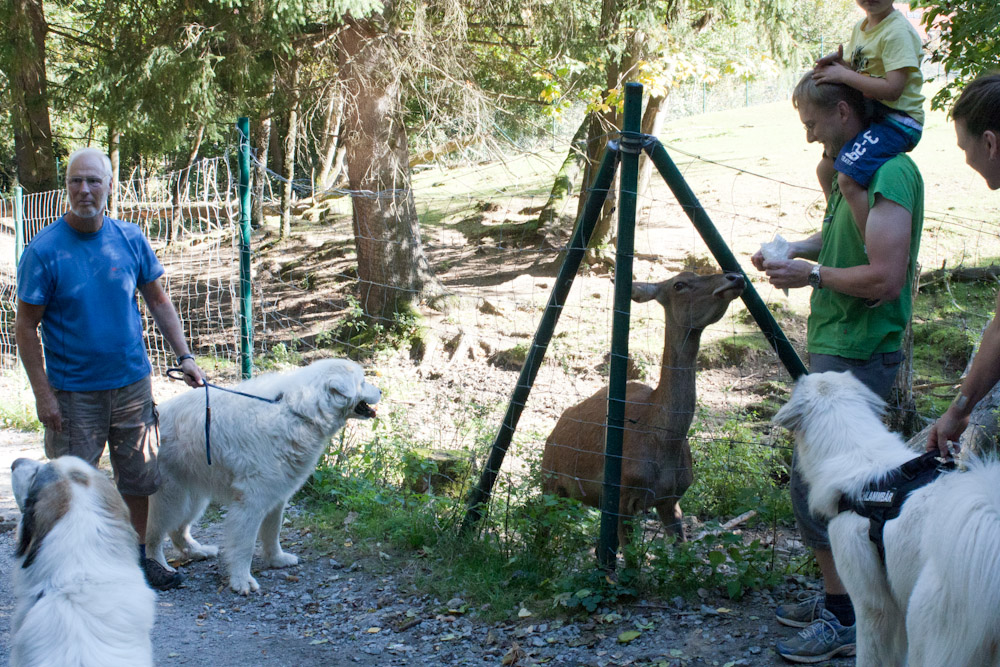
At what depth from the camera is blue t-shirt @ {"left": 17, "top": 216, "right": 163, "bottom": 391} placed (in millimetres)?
4125

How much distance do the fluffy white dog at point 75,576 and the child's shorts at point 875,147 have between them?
3362 millimetres

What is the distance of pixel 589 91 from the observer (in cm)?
1177

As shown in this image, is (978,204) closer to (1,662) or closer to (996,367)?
(996,367)

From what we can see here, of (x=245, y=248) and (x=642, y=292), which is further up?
(x=245, y=248)

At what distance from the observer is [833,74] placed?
3.18m

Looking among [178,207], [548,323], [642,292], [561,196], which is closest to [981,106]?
[642,292]

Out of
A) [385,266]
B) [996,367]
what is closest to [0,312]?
[385,266]

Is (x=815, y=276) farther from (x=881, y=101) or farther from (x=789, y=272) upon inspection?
(x=881, y=101)

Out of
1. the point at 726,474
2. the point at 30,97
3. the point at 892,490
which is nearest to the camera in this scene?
the point at 892,490

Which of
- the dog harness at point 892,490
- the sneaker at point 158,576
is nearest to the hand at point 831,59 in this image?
the dog harness at point 892,490

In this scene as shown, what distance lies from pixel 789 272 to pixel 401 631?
288 centimetres

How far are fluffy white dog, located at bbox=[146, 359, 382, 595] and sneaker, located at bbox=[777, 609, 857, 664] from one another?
2919 mm

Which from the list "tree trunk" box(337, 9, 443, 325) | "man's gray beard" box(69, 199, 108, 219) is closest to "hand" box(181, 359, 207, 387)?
"man's gray beard" box(69, 199, 108, 219)

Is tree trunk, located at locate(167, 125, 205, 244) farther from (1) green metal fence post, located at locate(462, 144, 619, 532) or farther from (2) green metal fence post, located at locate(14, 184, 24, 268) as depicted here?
(1) green metal fence post, located at locate(462, 144, 619, 532)
